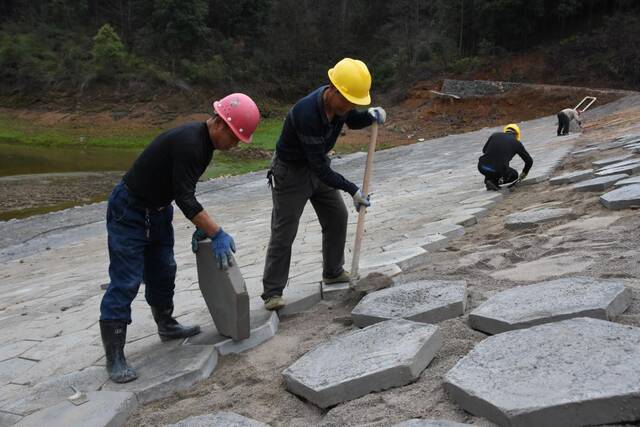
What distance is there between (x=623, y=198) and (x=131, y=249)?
12.2ft

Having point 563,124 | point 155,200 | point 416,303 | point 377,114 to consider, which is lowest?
point 563,124

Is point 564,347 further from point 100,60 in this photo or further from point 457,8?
point 100,60

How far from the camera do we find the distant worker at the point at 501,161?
A: 7.94m

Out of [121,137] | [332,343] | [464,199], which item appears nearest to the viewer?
[332,343]

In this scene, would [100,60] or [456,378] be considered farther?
[100,60]

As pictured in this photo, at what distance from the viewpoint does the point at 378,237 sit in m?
6.44

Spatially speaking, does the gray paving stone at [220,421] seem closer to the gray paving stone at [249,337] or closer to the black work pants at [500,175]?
the gray paving stone at [249,337]

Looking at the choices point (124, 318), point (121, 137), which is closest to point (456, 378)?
point (124, 318)

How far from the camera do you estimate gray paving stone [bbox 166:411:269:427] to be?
254 cm

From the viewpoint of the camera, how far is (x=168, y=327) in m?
3.75

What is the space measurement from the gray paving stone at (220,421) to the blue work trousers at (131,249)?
844 millimetres

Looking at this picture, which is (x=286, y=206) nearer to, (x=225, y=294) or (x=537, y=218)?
(x=225, y=294)

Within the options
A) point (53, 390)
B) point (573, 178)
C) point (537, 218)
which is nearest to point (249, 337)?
point (53, 390)

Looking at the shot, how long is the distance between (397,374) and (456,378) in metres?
0.30
